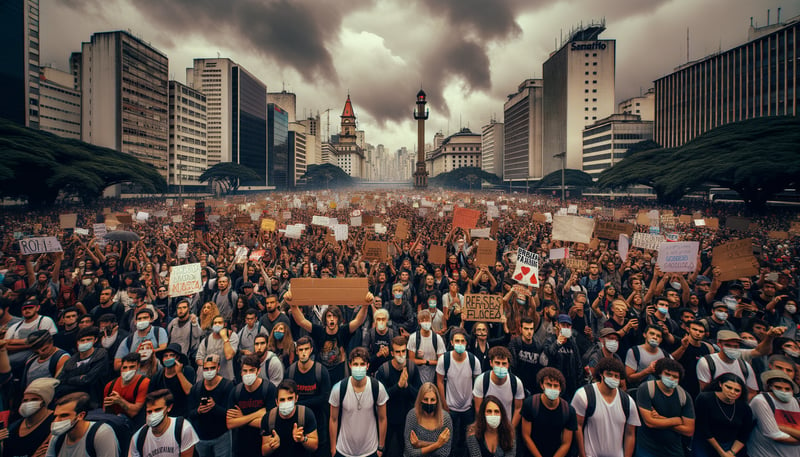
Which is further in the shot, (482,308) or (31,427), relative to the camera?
(482,308)

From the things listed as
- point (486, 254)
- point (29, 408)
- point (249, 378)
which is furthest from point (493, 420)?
point (486, 254)

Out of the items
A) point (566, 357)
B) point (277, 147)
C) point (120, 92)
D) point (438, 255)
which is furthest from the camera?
point (277, 147)

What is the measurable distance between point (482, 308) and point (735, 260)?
4.81 m

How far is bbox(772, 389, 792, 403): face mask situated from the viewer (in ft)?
10.9

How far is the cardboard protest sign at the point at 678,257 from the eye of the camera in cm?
657

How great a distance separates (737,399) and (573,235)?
20.5 ft

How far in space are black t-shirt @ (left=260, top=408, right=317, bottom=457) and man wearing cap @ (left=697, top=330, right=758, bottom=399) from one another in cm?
405

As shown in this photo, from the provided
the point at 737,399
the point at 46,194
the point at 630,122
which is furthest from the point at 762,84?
the point at 46,194

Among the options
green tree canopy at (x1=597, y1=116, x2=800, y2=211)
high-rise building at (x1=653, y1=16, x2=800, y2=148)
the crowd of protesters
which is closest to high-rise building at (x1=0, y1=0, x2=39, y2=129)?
the crowd of protesters

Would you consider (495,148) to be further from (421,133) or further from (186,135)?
(186,135)

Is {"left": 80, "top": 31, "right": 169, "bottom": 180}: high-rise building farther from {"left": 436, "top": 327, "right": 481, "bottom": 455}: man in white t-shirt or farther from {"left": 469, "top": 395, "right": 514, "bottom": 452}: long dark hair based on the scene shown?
{"left": 469, "top": 395, "right": 514, "bottom": 452}: long dark hair

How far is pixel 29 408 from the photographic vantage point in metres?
3.27

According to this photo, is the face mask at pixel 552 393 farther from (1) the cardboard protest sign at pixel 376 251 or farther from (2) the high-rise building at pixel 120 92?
(2) the high-rise building at pixel 120 92

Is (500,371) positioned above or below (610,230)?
below
